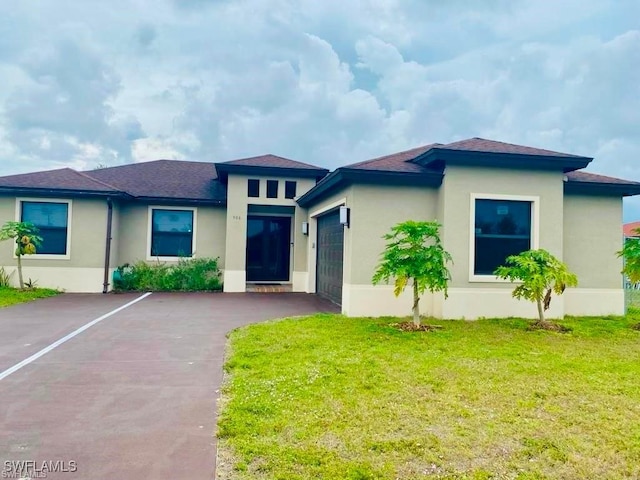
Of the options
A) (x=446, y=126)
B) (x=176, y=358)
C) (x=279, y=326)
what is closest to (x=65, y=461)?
(x=176, y=358)

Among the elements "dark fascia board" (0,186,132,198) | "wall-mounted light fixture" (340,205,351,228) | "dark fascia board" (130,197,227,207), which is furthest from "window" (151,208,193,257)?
"wall-mounted light fixture" (340,205,351,228)

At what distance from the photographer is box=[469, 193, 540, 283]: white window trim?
9.05 m

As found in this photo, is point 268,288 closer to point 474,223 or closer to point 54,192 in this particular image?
point 54,192

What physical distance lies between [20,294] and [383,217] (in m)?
10.1

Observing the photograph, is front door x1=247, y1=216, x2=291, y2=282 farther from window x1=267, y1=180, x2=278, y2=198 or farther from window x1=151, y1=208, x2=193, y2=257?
window x1=151, y1=208, x2=193, y2=257

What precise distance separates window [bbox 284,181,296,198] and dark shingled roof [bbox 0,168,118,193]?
533 centimetres

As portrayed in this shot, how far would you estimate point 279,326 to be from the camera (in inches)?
319

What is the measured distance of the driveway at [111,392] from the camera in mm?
3150

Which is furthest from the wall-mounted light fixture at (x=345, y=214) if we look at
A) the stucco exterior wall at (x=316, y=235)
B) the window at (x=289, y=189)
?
the window at (x=289, y=189)

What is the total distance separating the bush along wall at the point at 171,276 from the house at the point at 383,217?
0.40m

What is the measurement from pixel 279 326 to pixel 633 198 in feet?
30.6

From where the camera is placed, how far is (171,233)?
14.9 meters

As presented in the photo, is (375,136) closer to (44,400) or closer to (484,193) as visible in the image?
(484,193)

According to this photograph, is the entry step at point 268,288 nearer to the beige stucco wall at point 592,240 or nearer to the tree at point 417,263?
the tree at point 417,263
